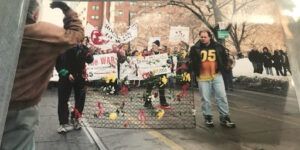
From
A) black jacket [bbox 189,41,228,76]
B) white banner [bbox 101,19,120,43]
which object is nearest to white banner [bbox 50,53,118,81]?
white banner [bbox 101,19,120,43]

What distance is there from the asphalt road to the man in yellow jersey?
5 cm

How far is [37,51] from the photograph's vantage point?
Answer: 1.21m

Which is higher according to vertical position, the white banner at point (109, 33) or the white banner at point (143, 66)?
the white banner at point (109, 33)

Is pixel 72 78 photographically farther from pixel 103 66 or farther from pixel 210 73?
pixel 210 73

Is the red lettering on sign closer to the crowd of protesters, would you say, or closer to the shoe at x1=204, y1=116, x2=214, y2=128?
the crowd of protesters

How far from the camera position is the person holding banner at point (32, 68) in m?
1.17

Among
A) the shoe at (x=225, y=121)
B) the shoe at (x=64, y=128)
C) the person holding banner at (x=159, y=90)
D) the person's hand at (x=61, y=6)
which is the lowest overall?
the shoe at (x=64, y=128)

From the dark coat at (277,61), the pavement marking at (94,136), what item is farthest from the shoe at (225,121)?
the pavement marking at (94,136)

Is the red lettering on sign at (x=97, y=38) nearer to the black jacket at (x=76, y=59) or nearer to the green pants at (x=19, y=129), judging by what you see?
the black jacket at (x=76, y=59)

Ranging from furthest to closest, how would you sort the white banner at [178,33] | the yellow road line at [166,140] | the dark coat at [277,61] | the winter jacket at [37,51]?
the yellow road line at [166,140] → the dark coat at [277,61] → the white banner at [178,33] → the winter jacket at [37,51]

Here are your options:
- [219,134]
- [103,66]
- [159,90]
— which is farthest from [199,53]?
[219,134]

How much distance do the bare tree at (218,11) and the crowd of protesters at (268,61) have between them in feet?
0.47

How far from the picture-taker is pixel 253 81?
5.98 feet

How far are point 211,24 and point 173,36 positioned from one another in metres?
0.15
